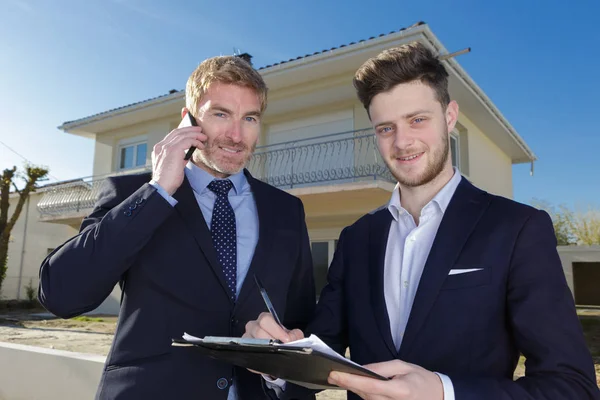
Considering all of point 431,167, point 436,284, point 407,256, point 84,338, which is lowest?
point 84,338

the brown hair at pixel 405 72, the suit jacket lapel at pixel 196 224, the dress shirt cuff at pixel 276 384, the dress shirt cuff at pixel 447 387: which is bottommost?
the dress shirt cuff at pixel 276 384

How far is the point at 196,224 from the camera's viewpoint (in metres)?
2.05

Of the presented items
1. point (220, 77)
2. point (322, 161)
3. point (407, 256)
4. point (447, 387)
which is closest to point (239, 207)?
point (220, 77)

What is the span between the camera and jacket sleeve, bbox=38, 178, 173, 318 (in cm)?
174

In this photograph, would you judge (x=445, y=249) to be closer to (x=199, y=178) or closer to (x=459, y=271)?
(x=459, y=271)

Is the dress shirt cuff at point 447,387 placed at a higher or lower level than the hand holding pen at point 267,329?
lower

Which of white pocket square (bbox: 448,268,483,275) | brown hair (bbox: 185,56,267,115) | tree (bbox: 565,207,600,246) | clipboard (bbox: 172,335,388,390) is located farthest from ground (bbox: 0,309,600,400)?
tree (bbox: 565,207,600,246)

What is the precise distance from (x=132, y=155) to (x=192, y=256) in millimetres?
14913

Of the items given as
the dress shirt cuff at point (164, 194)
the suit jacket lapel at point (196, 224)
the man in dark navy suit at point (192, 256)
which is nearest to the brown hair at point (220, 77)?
the man in dark navy suit at point (192, 256)

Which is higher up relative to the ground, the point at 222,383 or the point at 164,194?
the point at 164,194

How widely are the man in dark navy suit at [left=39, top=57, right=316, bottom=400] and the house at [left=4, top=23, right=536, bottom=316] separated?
777cm

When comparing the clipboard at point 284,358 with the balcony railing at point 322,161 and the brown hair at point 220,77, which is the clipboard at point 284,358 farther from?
the balcony railing at point 322,161

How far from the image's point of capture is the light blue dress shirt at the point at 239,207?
2156 mm

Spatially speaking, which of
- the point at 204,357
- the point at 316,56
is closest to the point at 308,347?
the point at 204,357
